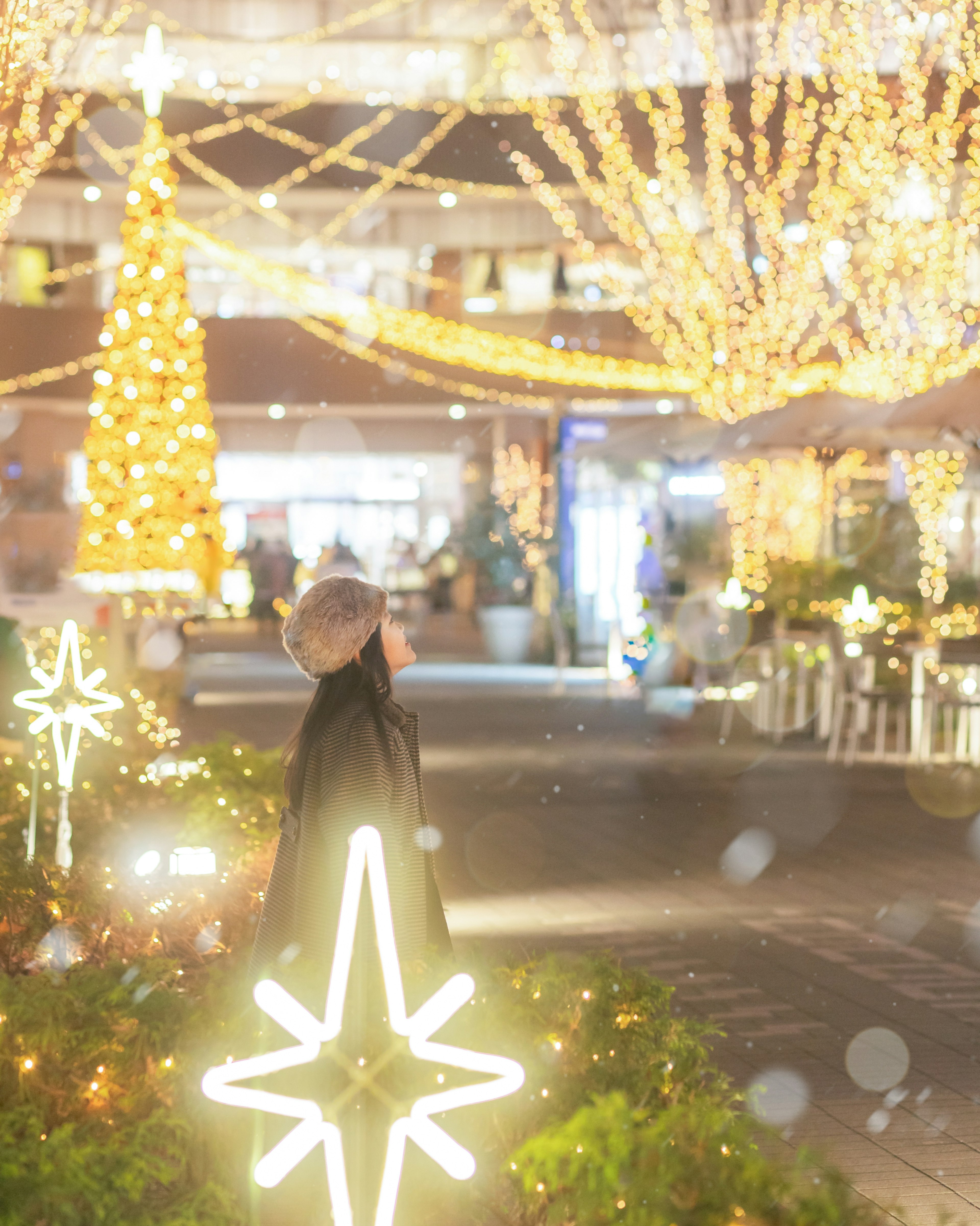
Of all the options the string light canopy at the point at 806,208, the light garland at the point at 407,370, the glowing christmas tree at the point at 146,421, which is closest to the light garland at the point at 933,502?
the string light canopy at the point at 806,208

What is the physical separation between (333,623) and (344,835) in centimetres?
49

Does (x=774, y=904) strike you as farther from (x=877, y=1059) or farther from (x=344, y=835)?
(x=344, y=835)

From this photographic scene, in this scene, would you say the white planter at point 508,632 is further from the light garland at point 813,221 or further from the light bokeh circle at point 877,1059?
the light bokeh circle at point 877,1059

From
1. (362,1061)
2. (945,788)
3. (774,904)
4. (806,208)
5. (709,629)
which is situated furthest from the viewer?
(806,208)

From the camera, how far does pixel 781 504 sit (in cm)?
2711

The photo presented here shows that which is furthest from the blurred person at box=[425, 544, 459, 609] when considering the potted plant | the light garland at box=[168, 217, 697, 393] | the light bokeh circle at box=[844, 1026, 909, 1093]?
the light bokeh circle at box=[844, 1026, 909, 1093]

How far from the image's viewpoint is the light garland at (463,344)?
24797mm

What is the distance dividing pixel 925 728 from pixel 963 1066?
824 cm

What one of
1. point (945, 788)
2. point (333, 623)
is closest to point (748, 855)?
point (945, 788)

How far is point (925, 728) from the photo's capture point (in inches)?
535

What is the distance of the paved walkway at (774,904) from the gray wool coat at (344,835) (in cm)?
131

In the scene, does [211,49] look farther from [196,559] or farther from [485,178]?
[196,559]

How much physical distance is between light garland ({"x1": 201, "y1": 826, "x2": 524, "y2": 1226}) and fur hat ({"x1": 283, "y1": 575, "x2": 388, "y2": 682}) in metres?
0.85

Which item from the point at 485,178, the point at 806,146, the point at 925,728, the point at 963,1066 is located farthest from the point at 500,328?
the point at 963,1066
